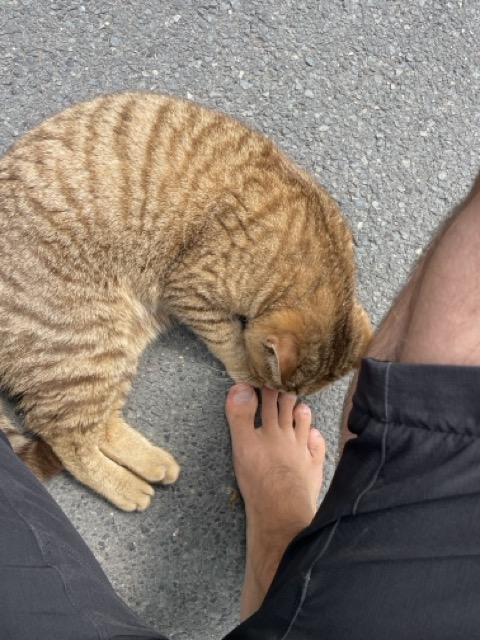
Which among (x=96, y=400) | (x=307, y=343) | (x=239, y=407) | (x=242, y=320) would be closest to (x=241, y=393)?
(x=239, y=407)

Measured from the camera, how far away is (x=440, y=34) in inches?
92.0

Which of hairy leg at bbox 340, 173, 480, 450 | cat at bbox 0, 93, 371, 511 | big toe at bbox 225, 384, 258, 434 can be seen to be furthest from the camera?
big toe at bbox 225, 384, 258, 434

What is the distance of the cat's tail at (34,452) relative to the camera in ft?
5.87

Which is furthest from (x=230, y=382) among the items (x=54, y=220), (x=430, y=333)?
(x=430, y=333)

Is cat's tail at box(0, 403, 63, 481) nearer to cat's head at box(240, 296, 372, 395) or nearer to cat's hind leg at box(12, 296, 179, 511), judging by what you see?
cat's hind leg at box(12, 296, 179, 511)

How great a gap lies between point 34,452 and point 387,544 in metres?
1.21

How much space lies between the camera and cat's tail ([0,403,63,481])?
1788 mm

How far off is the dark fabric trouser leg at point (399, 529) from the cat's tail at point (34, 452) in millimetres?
958

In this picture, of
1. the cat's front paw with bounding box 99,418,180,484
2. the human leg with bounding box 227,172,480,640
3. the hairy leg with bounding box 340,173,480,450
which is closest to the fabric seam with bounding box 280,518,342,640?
the human leg with bounding box 227,172,480,640

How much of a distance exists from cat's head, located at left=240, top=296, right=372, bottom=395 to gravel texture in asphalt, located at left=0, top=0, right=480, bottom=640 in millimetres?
289

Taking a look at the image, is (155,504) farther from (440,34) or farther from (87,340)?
(440,34)

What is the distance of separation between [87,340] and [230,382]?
550 mm

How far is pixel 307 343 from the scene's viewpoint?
1.82 meters

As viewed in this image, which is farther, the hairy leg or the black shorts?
the hairy leg
